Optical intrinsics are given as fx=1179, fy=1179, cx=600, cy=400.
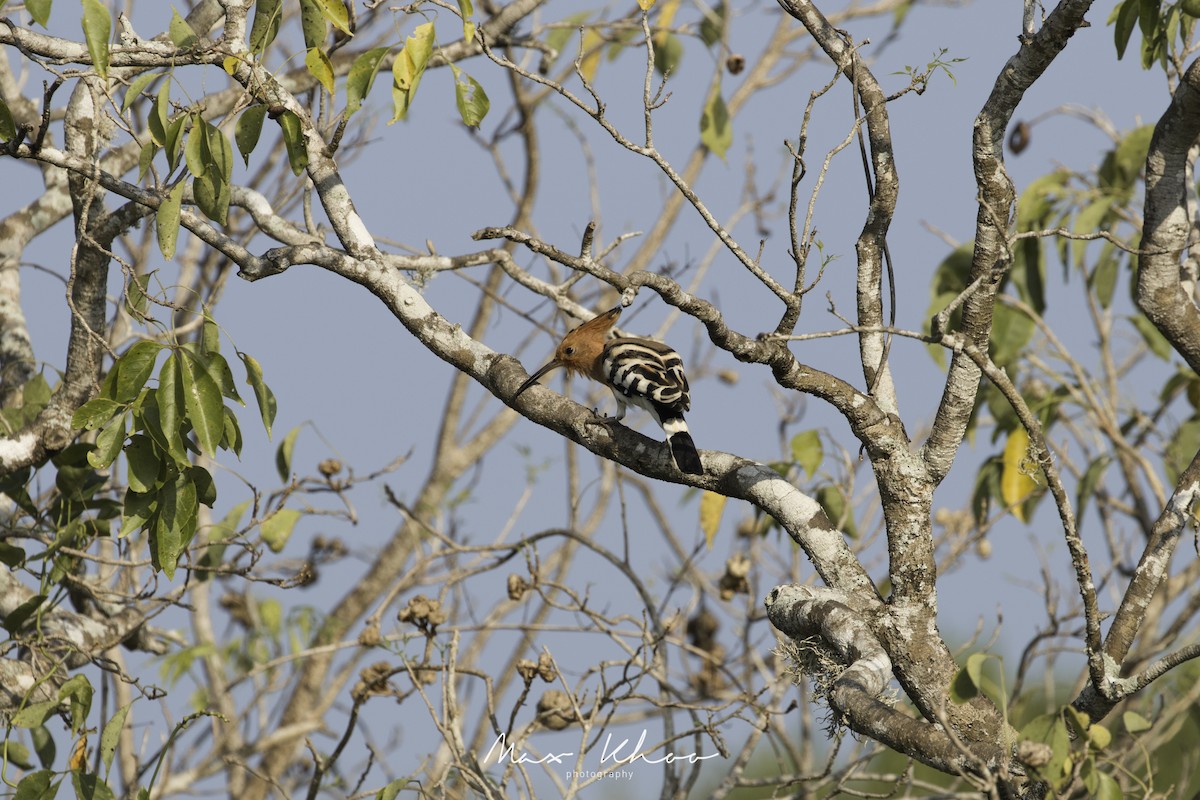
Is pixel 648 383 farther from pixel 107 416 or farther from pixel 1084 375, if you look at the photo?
pixel 1084 375

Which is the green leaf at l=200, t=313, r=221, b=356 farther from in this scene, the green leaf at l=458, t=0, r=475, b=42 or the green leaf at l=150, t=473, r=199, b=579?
the green leaf at l=458, t=0, r=475, b=42

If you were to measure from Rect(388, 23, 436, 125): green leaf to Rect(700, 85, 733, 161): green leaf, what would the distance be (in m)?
2.64

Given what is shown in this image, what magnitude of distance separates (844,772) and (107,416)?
2.79 metres

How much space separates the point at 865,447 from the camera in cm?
325

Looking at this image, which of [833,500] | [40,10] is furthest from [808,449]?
[40,10]

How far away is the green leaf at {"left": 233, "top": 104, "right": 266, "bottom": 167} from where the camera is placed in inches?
131

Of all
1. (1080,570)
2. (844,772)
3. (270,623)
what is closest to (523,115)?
(270,623)

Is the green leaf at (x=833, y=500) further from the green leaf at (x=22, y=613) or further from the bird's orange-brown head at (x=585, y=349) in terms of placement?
the green leaf at (x=22, y=613)

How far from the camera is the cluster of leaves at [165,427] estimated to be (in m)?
3.04

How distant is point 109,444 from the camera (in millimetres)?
3082

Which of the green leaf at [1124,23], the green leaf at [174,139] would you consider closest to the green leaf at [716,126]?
the green leaf at [1124,23]

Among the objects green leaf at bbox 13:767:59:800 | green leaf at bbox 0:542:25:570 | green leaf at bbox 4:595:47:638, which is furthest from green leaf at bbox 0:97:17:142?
green leaf at bbox 13:767:59:800

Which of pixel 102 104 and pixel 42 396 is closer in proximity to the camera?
pixel 102 104

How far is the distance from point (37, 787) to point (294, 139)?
1.93 metres
